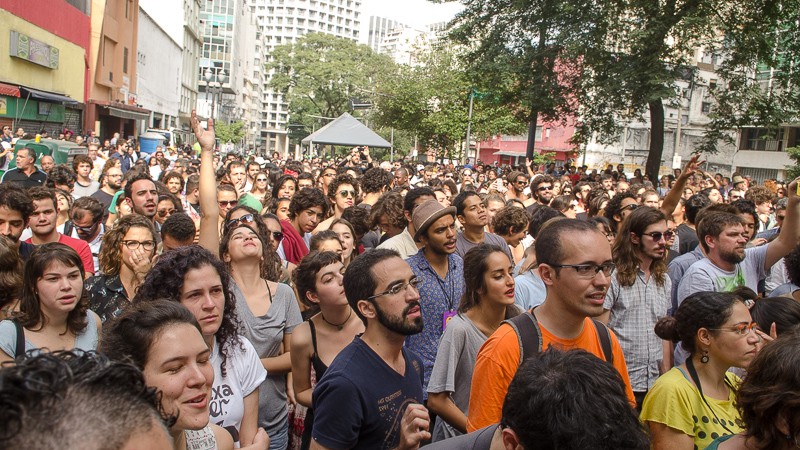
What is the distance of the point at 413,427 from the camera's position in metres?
2.89

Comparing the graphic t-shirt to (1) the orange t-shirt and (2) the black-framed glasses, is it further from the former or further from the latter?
(2) the black-framed glasses

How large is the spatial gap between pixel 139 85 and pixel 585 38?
39669mm

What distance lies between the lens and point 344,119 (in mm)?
20797

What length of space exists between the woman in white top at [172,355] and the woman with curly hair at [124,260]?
7.15ft

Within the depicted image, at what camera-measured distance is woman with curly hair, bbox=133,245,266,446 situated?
3.42 meters

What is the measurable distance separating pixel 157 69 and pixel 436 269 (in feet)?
189

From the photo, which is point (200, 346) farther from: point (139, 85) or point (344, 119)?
point (139, 85)

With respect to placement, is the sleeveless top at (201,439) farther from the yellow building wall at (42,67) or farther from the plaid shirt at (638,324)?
the yellow building wall at (42,67)

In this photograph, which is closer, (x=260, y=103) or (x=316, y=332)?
(x=316, y=332)

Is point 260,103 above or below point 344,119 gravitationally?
above

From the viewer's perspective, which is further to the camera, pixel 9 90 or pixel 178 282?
pixel 9 90

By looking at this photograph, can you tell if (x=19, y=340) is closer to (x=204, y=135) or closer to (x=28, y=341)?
(x=28, y=341)

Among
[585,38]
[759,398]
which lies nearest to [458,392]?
[759,398]

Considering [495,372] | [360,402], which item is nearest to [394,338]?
[360,402]
